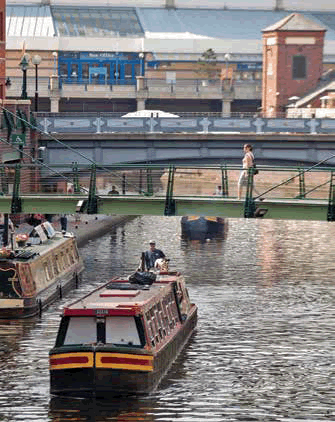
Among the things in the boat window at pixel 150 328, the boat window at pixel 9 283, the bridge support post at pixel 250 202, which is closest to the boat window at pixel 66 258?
the boat window at pixel 9 283

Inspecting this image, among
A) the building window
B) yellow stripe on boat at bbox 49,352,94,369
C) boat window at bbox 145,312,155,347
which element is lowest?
yellow stripe on boat at bbox 49,352,94,369

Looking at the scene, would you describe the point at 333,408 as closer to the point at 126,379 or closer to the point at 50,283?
the point at 126,379

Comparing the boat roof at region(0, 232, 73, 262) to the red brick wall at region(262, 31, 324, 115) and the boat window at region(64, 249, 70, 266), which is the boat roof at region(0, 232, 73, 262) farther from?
the red brick wall at region(262, 31, 324, 115)

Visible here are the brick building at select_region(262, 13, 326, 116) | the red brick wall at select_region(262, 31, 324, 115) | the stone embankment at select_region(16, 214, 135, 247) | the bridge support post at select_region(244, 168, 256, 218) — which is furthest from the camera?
the red brick wall at select_region(262, 31, 324, 115)

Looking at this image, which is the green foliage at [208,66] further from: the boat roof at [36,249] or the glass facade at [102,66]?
the boat roof at [36,249]

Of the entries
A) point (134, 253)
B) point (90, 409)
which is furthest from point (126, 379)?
point (134, 253)

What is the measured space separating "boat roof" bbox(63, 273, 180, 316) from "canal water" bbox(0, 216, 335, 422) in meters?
2.30

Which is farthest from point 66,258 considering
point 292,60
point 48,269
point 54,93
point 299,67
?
point 54,93

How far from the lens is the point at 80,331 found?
41.8 meters

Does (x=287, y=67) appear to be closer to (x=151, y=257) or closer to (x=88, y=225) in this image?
(x=88, y=225)

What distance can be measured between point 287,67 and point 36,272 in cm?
9992

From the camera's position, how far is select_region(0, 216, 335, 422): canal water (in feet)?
133

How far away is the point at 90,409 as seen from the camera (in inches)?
1586

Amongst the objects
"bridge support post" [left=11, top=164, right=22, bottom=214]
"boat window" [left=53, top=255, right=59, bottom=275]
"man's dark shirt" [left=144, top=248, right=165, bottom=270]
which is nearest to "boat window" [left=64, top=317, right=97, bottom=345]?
"man's dark shirt" [left=144, top=248, right=165, bottom=270]
